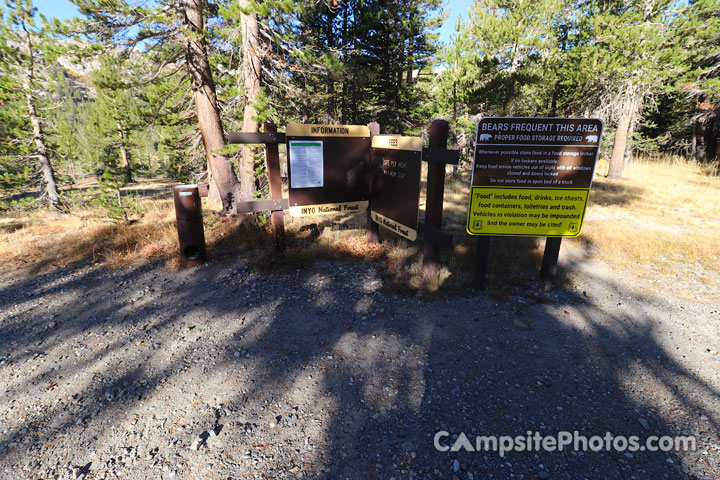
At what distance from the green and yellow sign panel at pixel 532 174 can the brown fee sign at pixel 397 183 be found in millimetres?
→ 913

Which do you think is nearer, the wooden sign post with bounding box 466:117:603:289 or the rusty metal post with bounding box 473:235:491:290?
the wooden sign post with bounding box 466:117:603:289

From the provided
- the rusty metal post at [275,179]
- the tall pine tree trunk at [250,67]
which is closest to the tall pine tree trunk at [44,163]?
the tall pine tree trunk at [250,67]

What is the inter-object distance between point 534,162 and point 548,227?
3.13 ft

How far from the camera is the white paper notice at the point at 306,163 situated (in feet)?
19.8

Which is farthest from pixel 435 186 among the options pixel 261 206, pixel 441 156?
pixel 261 206

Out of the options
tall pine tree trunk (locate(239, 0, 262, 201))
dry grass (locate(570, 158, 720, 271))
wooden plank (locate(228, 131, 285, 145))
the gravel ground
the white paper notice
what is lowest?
the gravel ground

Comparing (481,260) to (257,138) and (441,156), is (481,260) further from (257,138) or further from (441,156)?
(257,138)

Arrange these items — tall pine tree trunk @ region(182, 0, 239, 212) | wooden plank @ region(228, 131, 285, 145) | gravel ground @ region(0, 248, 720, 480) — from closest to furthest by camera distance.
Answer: gravel ground @ region(0, 248, 720, 480)
wooden plank @ region(228, 131, 285, 145)
tall pine tree trunk @ region(182, 0, 239, 212)

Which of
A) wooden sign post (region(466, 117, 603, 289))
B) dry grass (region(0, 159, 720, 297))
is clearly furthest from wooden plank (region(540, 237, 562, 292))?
dry grass (region(0, 159, 720, 297))

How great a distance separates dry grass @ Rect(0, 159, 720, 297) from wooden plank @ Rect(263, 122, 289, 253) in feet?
1.26

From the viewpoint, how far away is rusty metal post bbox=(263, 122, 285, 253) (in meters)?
5.98

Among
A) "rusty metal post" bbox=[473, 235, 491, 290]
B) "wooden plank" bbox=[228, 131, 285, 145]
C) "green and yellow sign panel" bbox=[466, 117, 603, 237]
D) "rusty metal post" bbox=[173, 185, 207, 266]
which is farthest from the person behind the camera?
"rusty metal post" bbox=[173, 185, 207, 266]

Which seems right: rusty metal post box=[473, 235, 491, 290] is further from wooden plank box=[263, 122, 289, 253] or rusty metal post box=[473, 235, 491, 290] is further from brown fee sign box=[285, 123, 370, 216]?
wooden plank box=[263, 122, 289, 253]

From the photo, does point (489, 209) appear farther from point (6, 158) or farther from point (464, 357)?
point (6, 158)
